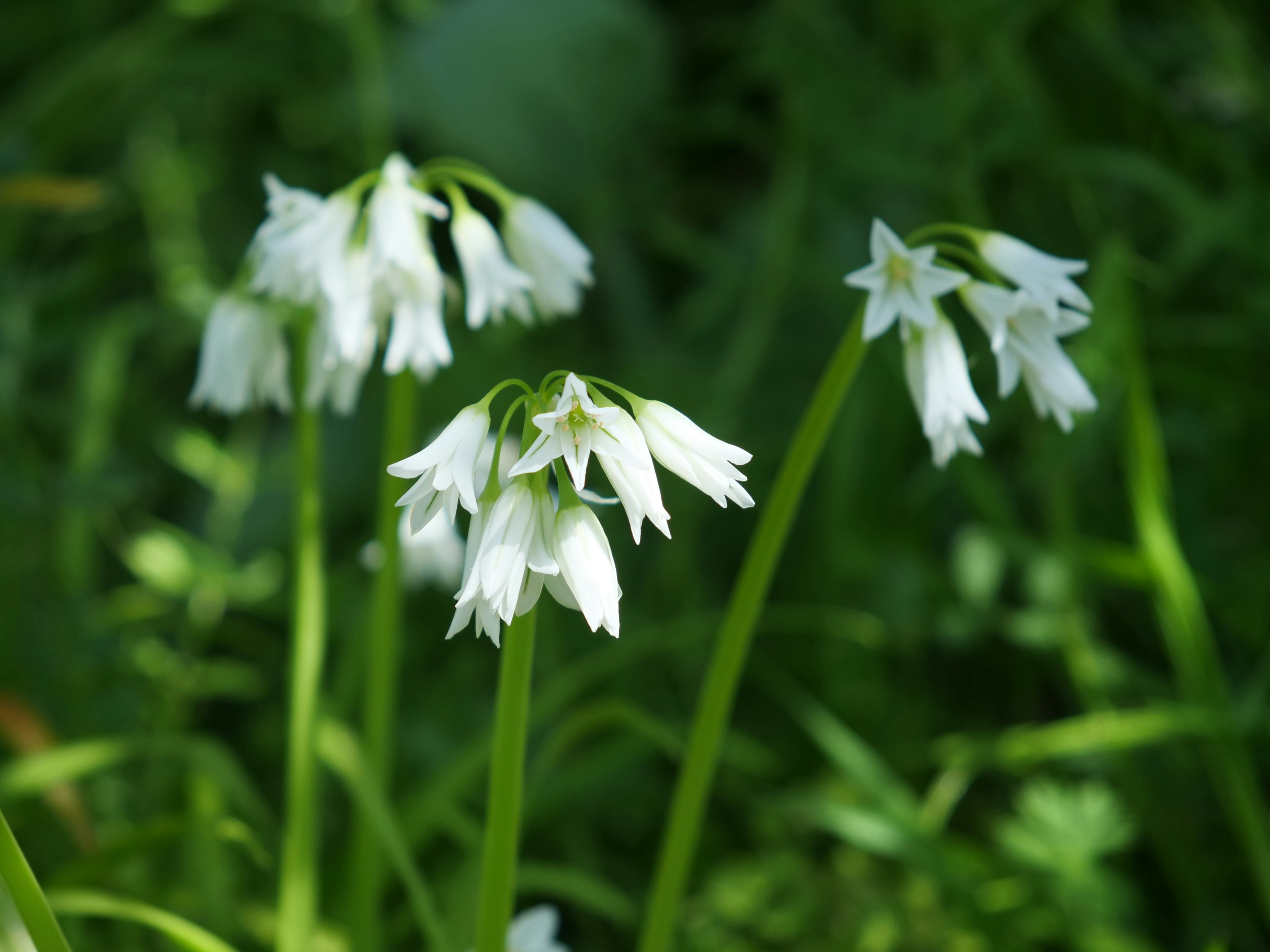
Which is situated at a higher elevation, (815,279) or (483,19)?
(483,19)

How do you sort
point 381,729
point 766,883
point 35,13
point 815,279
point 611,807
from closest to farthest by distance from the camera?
point 381,729 < point 766,883 < point 611,807 < point 815,279 < point 35,13

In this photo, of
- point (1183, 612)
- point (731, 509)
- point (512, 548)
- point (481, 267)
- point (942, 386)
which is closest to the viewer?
point (512, 548)

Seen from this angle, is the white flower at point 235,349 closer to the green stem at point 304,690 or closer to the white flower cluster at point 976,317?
the green stem at point 304,690

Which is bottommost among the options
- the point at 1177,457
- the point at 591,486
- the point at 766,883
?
the point at 766,883

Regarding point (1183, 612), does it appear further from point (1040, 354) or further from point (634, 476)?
point (634, 476)

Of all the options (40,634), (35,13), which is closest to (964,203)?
(40,634)

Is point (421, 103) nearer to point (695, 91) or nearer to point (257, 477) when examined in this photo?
point (695, 91)

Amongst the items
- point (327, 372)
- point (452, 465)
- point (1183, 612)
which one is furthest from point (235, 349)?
point (1183, 612)

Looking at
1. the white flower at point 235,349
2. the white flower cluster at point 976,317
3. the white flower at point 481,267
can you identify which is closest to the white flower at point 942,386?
the white flower cluster at point 976,317
